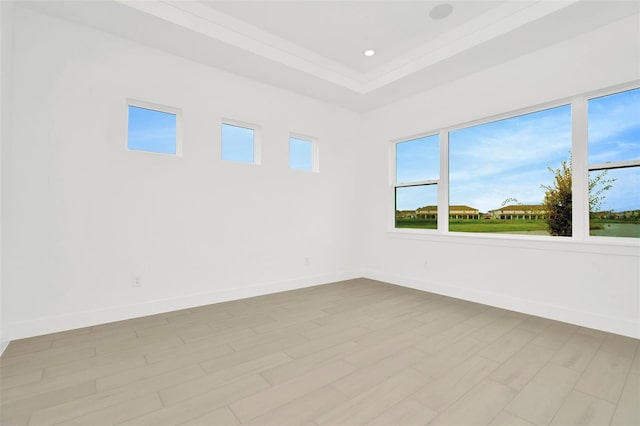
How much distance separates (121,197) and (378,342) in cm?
288

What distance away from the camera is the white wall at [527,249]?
2752 millimetres

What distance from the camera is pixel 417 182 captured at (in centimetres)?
460

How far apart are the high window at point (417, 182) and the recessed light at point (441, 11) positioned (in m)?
1.64

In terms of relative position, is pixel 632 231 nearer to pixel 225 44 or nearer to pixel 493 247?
pixel 493 247

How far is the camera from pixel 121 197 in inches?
121

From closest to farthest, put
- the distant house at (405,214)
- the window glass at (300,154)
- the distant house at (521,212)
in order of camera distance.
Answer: the distant house at (521,212)
the window glass at (300,154)
the distant house at (405,214)

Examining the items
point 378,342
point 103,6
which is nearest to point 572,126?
point 378,342

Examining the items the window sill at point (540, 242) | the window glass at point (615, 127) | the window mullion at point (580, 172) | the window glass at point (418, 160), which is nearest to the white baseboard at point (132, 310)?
the window sill at point (540, 242)

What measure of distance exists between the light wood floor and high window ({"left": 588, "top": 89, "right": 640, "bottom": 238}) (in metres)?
1.06

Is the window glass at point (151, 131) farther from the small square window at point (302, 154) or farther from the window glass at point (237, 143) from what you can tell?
the small square window at point (302, 154)

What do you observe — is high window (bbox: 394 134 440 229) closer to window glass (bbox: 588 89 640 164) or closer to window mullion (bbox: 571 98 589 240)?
window mullion (bbox: 571 98 589 240)

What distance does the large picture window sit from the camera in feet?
10.9

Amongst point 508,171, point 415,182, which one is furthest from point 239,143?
point 508,171

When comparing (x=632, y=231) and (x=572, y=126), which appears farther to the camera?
(x=572, y=126)
